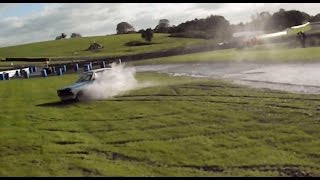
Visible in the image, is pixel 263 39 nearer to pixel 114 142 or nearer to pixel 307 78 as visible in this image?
pixel 307 78

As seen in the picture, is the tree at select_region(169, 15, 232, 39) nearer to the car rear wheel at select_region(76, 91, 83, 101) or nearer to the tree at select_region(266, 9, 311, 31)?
the tree at select_region(266, 9, 311, 31)

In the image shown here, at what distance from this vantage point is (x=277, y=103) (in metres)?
17.2

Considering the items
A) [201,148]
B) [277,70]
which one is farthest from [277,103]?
[277,70]

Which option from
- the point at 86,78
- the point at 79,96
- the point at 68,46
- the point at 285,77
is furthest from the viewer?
the point at 68,46

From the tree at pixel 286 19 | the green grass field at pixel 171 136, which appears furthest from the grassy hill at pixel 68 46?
the green grass field at pixel 171 136

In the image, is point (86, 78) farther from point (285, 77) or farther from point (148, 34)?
point (148, 34)

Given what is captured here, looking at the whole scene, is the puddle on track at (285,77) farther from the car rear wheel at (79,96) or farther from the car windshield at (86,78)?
the car rear wheel at (79,96)

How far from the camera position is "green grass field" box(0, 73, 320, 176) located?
1080 cm

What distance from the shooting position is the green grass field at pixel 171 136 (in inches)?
425

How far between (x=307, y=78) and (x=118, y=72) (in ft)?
33.5

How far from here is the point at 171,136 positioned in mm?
13609

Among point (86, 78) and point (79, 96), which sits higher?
point (86, 78)

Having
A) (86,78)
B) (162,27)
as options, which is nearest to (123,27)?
(162,27)

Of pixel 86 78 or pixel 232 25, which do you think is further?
pixel 232 25
